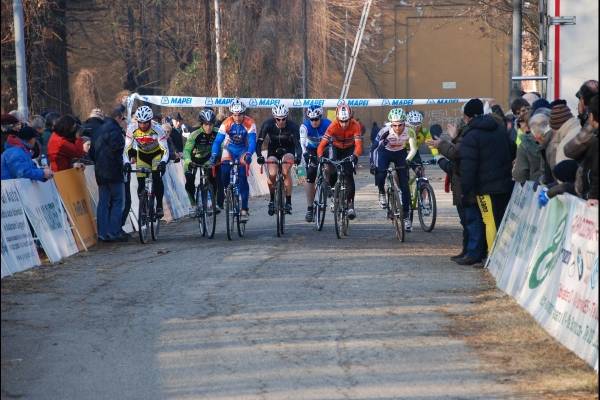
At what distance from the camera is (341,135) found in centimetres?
1778

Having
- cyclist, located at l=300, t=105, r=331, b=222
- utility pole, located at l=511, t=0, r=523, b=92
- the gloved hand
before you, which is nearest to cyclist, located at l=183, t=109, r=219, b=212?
cyclist, located at l=300, t=105, r=331, b=222

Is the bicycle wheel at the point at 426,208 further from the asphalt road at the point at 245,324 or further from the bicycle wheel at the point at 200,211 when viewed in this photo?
the bicycle wheel at the point at 200,211

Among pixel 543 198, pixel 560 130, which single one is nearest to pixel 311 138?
pixel 560 130

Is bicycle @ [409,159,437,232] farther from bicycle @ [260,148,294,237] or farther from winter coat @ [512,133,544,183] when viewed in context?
winter coat @ [512,133,544,183]

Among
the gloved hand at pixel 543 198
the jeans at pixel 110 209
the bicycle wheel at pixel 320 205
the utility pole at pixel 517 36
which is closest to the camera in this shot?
the gloved hand at pixel 543 198

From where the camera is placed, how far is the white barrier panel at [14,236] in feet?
45.0

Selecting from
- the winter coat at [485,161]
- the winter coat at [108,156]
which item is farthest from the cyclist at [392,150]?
the winter coat at [485,161]

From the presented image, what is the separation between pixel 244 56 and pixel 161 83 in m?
10.9

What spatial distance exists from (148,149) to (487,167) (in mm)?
5662

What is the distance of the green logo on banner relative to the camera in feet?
32.4

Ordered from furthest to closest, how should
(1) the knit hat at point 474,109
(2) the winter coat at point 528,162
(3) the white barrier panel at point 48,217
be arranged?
(3) the white barrier panel at point 48,217
(1) the knit hat at point 474,109
(2) the winter coat at point 528,162

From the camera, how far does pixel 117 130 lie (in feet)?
57.6

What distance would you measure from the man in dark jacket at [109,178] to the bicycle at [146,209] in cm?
40

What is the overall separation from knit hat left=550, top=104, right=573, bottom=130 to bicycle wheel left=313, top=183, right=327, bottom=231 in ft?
21.6
